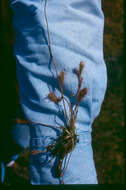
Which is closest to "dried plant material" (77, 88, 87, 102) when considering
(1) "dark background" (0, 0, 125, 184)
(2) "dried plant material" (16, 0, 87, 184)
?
(2) "dried plant material" (16, 0, 87, 184)

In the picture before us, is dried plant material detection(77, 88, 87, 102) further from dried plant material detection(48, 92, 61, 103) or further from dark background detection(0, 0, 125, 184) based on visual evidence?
dark background detection(0, 0, 125, 184)

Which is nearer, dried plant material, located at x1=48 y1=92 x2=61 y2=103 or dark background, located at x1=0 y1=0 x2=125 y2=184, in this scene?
dried plant material, located at x1=48 y1=92 x2=61 y2=103

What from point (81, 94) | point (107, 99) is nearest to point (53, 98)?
point (81, 94)

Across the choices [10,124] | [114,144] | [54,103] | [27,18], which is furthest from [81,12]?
[114,144]

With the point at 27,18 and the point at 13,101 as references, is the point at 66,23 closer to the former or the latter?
the point at 27,18

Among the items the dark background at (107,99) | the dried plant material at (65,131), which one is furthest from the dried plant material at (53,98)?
the dark background at (107,99)

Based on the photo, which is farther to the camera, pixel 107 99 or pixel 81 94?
pixel 107 99

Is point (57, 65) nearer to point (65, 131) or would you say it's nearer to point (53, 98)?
point (53, 98)
